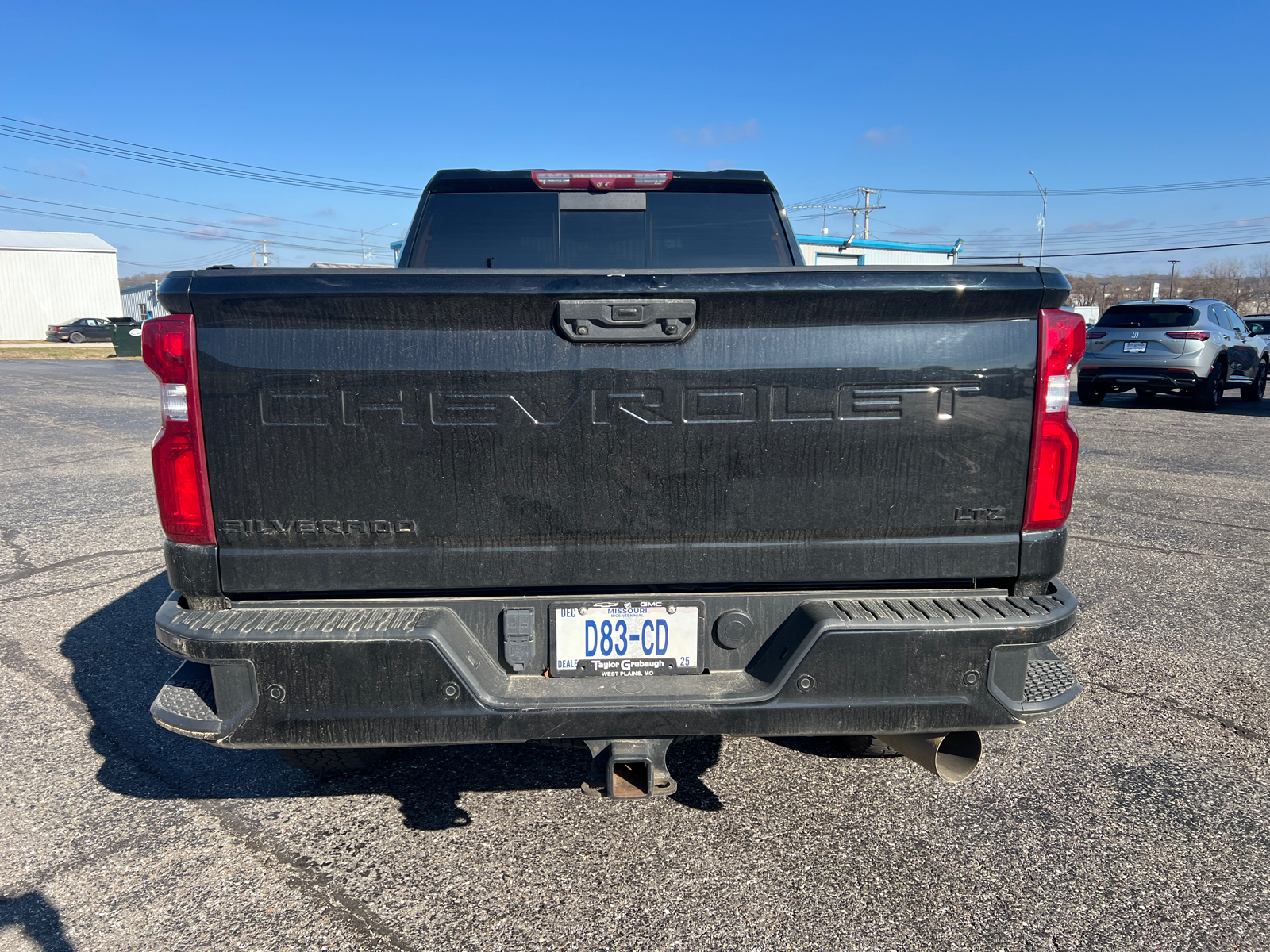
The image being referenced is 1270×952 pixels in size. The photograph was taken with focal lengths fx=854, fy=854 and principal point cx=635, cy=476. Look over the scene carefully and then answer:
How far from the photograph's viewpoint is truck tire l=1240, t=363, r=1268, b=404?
1711 centimetres

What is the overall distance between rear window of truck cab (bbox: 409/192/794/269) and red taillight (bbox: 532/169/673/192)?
72mm

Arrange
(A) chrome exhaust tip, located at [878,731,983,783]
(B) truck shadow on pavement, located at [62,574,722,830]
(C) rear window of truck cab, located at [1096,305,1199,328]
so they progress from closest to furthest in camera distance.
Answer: (A) chrome exhaust tip, located at [878,731,983,783], (B) truck shadow on pavement, located at [62,574,722,830], (C) rear window of truck cab, located at [1096,305,1199,328]

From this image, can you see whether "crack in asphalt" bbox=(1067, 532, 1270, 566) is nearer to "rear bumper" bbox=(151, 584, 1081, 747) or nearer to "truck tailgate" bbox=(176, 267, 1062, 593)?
"rear bumper" bbox=(151, 584, 1081, 747)

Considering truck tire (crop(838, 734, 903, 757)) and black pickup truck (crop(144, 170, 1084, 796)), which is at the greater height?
black pickup truck (crop(144, 170, 1084, 796))

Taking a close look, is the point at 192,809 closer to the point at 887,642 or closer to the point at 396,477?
the point at 396,477

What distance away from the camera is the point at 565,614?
232cm

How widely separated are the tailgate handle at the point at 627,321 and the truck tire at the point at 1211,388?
1557 cm

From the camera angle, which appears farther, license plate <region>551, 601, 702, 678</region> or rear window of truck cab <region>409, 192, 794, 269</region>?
rear window of truck cab <region>409, 192, 794, 269</region>

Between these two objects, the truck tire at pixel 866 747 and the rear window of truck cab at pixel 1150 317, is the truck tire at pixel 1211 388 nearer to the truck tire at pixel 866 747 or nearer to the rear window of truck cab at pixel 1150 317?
the rear window of truck cab at pixel 1150 317

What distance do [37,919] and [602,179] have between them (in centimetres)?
335

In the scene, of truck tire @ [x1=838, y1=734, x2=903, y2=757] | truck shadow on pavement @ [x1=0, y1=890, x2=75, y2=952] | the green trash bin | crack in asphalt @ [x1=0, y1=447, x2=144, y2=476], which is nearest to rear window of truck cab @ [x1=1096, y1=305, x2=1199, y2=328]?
truck tire @ [x1=838, y1=734, x2=903, y2=757]

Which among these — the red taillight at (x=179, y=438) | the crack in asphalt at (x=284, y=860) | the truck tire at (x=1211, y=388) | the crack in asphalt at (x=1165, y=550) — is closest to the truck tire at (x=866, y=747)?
the crack in asphalt at (x=284, y=860)

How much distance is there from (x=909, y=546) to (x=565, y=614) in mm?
958

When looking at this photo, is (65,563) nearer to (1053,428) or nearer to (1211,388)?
(1053,428)
